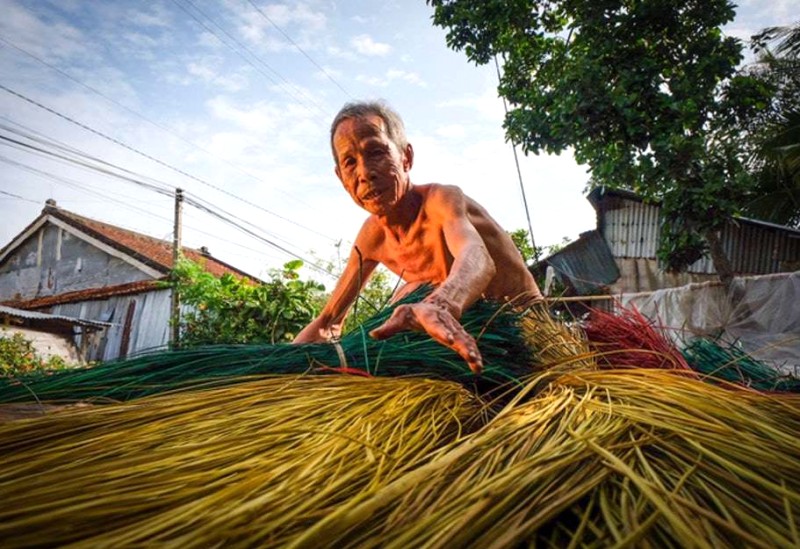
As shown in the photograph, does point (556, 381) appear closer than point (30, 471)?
No

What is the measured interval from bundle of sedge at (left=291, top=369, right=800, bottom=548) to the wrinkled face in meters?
1.18

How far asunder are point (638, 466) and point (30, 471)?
2.54 ft

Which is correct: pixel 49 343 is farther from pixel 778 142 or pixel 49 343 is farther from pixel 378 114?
pixel 778 142

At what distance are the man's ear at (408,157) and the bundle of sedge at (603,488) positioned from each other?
1383 millimetres

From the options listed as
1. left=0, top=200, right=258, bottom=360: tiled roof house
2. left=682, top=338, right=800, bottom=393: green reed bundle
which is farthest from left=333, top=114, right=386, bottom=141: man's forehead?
left=0, top=200, right=258, bottom=360: tiled roof house

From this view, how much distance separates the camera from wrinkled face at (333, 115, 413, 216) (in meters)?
1.62

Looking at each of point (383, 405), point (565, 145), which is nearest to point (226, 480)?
point (383, 405)

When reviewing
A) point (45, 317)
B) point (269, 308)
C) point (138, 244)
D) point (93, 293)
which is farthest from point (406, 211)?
point (138, 244)

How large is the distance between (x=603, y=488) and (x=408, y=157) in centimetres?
163

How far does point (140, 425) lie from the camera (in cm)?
66

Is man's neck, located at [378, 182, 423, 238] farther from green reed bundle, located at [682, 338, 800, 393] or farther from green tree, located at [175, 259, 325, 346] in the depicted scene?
green tree, located at [175, 259, 325, 346]

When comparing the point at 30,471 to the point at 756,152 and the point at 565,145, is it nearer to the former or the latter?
the point at 565,145

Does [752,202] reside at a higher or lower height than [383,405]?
higher

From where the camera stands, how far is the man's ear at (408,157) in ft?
6.05
